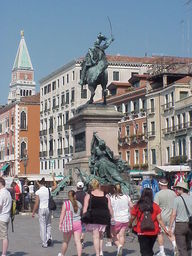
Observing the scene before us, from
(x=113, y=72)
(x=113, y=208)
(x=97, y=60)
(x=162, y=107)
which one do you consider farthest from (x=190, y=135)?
(x=113, y=208)

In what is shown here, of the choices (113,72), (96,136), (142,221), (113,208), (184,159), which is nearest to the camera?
(142,221)

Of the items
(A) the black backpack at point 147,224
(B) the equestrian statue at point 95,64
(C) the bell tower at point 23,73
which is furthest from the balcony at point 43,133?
(C) the bell tower at point 23,73

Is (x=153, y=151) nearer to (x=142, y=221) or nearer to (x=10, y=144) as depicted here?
(x=10, y=144)

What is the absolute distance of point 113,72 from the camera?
81.4 metres

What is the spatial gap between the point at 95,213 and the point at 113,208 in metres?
1.26

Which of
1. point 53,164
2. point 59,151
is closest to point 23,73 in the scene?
point 53,164

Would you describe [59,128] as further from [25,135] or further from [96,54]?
[96,54]

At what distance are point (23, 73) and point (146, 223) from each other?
6819 inches

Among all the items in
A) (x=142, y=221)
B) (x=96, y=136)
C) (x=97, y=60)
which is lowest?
(x=142, y=221)

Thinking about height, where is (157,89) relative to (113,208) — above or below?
above

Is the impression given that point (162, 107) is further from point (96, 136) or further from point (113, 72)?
point (96, 136)

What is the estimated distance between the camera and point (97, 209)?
1214 cm

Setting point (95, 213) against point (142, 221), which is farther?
point (95, 213)

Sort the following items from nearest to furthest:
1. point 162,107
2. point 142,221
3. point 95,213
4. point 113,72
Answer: point 142,221, point 95,213, point 162,107, point 113,72
